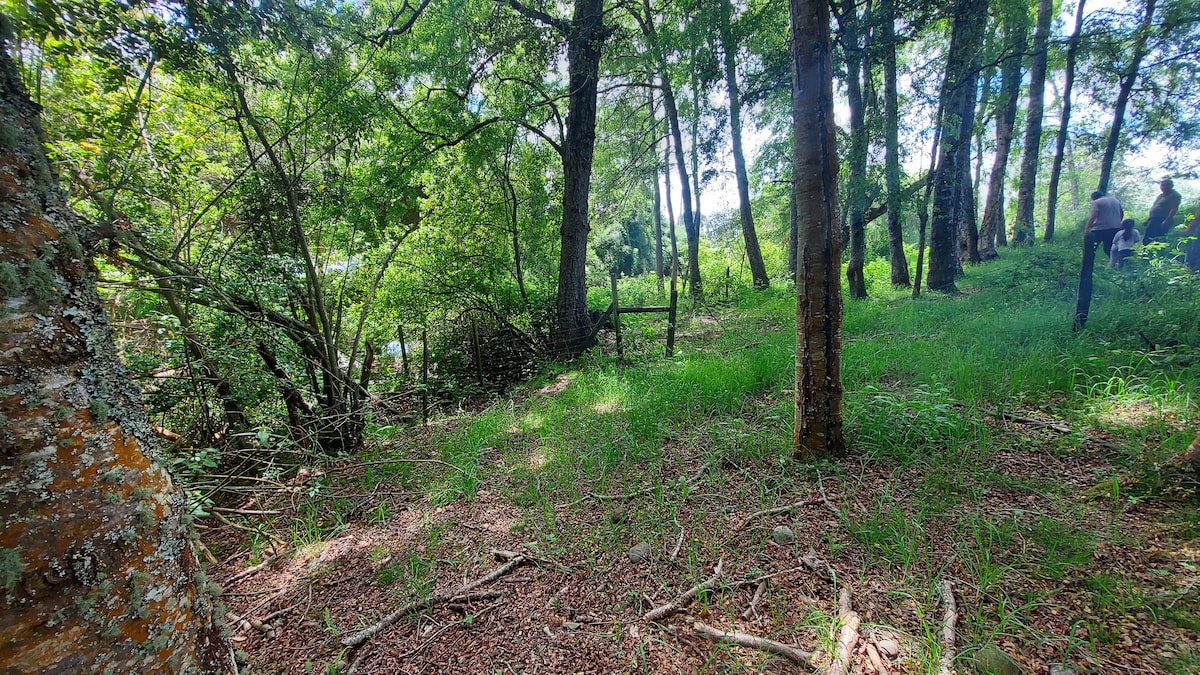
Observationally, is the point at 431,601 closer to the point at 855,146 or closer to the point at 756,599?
the point at 756,599

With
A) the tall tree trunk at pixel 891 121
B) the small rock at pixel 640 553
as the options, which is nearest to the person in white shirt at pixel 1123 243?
the tall tree trunk at pixel 891 121

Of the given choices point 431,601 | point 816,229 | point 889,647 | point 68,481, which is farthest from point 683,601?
point 816,229

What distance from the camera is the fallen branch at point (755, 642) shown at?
60.4 inches

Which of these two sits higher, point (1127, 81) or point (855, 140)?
point (1127, 81)

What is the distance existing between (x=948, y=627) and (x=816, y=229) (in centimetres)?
197

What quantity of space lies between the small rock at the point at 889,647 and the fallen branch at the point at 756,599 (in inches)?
17.3

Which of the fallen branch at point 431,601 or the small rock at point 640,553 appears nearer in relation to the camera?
the fallen branch at point 431,601

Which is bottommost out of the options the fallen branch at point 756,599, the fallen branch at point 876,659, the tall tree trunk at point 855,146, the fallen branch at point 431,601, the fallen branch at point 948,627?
the fallen branch at point 756,599

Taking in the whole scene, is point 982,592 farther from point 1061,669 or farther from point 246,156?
point 246,156

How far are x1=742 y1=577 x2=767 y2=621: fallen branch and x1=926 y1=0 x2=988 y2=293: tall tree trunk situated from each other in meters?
7.79

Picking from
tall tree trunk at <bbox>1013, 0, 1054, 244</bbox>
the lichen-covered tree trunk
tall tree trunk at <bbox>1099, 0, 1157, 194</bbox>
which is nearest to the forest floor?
the lichen-covered tree trunk

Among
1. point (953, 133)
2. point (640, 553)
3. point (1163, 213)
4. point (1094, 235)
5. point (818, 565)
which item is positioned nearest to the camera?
point (818, 565)

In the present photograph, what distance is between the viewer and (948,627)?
1565mm

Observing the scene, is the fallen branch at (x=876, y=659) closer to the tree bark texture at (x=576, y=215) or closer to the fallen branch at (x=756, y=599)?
the fallen branch at (x=756, y=599)
